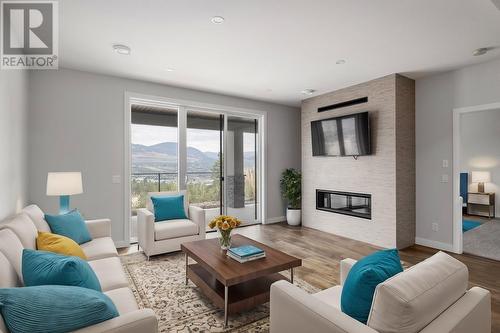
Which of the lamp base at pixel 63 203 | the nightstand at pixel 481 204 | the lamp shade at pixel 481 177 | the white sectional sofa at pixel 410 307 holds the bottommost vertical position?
the nightstand at pixel 481 204

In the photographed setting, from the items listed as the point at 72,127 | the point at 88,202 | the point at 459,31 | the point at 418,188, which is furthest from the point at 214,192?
the point at 459,31

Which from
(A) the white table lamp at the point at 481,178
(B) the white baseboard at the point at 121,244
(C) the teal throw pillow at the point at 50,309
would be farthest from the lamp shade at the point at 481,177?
(C) the teal throw pillow at the point at 50,309

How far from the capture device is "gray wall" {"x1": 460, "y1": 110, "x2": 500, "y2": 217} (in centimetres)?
636

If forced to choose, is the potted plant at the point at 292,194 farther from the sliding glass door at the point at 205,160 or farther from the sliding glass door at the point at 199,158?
the sliding glass door at the point at 205,160

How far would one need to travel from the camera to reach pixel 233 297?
2258mm

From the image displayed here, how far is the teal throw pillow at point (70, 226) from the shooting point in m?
2.60

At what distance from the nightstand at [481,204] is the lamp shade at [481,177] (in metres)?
0.36

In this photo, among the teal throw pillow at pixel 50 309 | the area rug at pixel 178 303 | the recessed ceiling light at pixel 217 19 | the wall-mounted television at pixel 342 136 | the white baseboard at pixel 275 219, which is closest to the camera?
the teal throw pillow at pixel 50 309

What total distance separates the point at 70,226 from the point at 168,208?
1442 mm

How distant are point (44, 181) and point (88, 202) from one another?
2.05ft

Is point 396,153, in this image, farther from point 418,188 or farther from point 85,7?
point 85,7

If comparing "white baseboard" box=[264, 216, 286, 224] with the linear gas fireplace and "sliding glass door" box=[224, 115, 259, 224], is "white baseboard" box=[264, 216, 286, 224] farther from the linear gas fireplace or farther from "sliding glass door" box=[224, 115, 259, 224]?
the linear gas fireplace

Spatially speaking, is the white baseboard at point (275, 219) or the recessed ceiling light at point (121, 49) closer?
the recessed ceiling light at point (121, 49)

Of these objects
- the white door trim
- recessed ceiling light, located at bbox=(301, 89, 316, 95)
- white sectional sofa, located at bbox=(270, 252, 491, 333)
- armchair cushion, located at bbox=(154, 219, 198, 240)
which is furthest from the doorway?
white sectional sofa, located at bbox=(270, 252, 491, 333)
